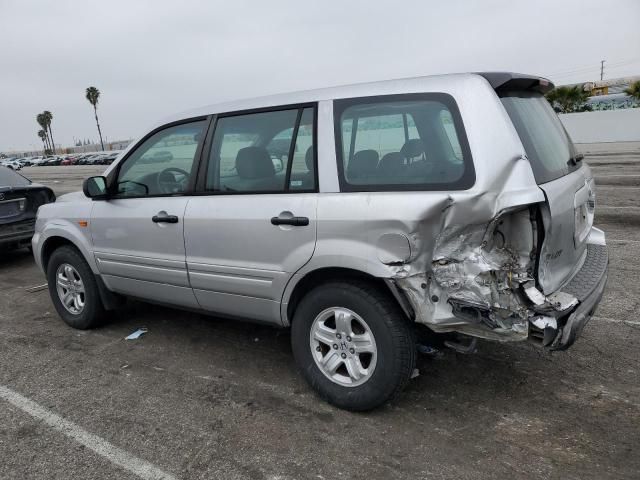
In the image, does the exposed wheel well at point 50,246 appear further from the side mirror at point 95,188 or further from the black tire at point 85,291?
the side mirror at point 95,188

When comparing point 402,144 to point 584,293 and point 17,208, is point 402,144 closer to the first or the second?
point 584,293

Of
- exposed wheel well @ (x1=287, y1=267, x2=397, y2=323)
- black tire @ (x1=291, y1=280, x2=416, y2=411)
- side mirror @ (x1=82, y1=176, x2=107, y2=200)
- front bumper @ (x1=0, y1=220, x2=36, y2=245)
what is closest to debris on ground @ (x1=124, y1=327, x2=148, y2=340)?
side mirror @ (x1=82, y1=176, x2=107, y2=200)

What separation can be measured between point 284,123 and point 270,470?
2.06 m

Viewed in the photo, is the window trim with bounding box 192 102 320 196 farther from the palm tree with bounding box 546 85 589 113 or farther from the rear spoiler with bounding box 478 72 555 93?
the palm tree with bounding box 546 85 589 113

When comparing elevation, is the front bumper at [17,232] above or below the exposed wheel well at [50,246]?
below

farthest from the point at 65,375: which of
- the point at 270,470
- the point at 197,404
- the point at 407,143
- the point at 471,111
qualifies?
the point at 471,111

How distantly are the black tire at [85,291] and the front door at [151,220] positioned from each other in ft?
0.85

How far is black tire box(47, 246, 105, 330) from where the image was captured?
176 inches

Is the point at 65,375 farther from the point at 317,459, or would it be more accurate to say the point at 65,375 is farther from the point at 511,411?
the point at 511,411

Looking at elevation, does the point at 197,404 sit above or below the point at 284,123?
below

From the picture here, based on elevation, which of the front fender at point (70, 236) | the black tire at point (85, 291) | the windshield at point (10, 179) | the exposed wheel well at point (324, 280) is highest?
the windshield at point (10, 179)

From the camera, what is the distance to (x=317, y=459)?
105 inches

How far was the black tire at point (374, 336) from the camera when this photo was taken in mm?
2803

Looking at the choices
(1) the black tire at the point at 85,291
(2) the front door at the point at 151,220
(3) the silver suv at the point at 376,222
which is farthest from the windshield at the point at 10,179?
(3) the silver suv at the point at 376,222
